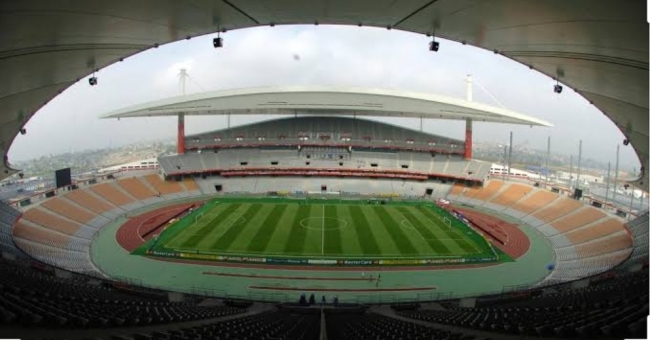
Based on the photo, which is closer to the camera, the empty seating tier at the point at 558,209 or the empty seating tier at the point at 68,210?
the empty seating tier at the point at 68,210

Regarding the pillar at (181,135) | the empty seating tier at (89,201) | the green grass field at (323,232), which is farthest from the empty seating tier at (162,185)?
the green grass field at (323,232)

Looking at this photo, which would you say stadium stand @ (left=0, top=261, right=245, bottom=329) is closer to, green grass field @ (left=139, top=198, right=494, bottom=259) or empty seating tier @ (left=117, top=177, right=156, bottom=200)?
green grass field @ (left=139, top=198, right=494, bottom=259)

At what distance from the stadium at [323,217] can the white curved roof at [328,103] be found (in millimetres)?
237

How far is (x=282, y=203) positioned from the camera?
36.8 meters

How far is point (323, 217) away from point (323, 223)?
186cm

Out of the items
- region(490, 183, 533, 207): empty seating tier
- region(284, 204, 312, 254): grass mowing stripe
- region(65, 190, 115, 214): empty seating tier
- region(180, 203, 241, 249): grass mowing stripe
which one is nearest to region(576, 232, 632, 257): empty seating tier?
region(490, 183, 533, 207): empty seating tier

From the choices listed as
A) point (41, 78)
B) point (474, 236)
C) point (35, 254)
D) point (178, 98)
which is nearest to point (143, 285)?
point (35, 254)

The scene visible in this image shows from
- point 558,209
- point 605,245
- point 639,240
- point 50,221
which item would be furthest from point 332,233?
point 558,209

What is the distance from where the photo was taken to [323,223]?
2994 cm

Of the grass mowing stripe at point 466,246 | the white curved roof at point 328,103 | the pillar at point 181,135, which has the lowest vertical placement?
the grass mowing stripe at point 466,246

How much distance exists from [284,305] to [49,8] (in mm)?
13191

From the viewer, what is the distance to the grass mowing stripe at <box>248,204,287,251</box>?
24.5 meters

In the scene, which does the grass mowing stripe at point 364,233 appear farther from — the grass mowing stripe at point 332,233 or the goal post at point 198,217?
the goal post at point 198,217

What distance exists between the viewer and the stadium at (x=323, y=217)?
769 cm
